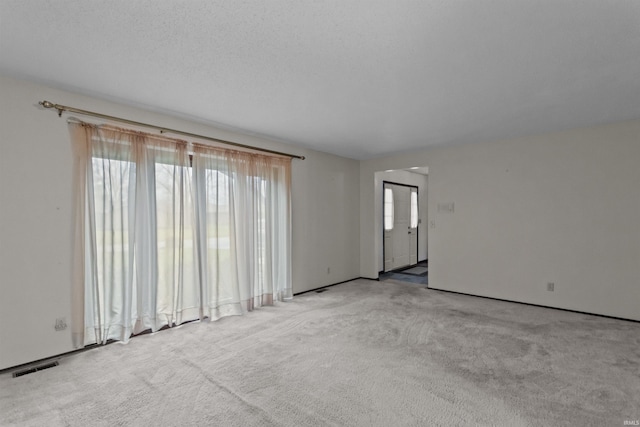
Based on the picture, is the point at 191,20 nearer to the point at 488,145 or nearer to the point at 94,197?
the point at 94,197

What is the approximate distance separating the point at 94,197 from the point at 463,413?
145 inches

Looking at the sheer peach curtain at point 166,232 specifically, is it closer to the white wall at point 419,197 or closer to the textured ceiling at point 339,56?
the textured ceiling at point 339,56

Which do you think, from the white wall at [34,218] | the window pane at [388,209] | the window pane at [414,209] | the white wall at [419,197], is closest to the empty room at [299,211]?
the white wall at [34,218]

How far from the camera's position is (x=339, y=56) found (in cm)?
227

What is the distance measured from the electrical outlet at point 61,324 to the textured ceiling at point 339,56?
206 cm

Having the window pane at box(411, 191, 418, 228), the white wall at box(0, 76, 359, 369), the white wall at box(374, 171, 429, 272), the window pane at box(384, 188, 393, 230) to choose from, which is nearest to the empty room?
the white wall at box(0, 76, 359, 369)

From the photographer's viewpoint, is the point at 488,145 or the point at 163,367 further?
the point at 488,145

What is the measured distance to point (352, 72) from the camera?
251 centimetres

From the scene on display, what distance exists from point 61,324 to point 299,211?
329 centimetres

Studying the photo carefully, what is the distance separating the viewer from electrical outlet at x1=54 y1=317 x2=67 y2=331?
280 cm

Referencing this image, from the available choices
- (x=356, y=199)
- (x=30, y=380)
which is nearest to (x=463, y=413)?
(x=30, y=380)

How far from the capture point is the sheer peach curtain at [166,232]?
9.76 ft

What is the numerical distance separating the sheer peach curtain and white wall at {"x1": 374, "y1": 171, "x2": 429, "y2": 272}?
2.51 meters

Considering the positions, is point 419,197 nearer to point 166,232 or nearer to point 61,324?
point 166,232
